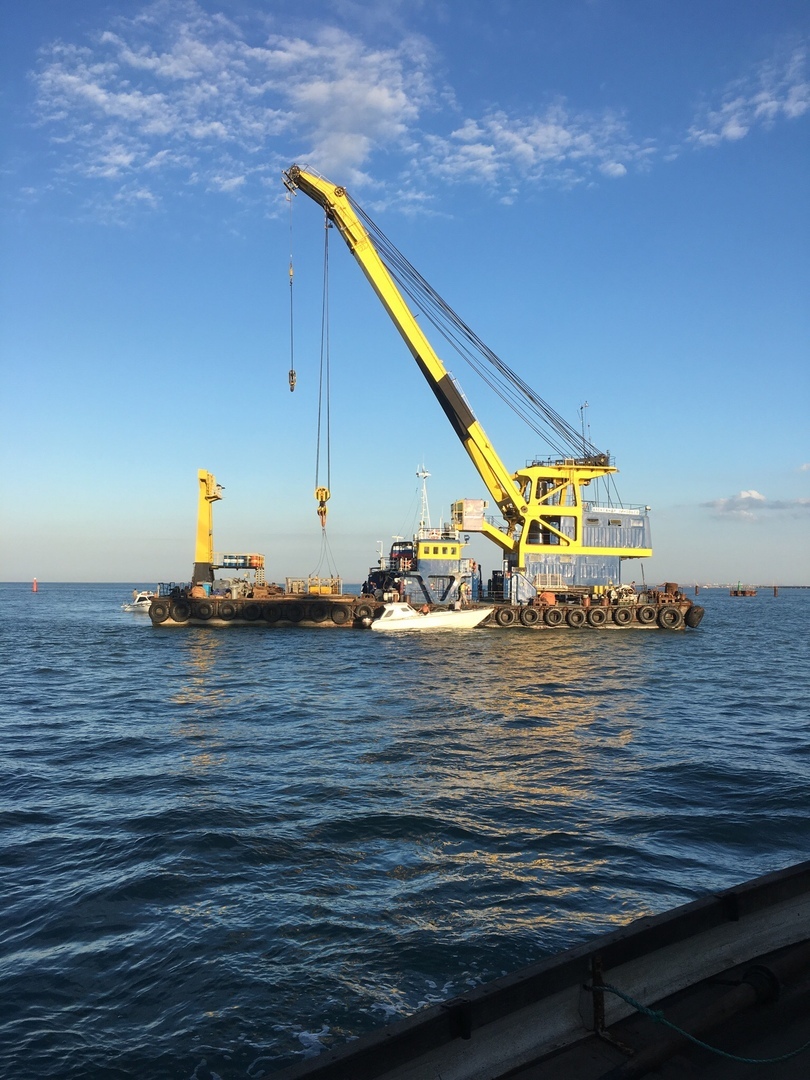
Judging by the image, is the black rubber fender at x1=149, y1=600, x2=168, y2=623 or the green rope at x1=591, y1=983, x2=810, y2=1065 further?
the black rubber fender at x1=149, y1=600, x2=168, y2=623

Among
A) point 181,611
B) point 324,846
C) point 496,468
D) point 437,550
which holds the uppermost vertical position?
point 496,468

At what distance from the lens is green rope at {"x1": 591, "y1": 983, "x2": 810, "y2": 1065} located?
4004 millimetres

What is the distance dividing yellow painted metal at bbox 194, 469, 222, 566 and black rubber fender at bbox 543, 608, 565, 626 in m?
25.4

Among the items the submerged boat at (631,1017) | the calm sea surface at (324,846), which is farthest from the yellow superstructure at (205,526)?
the submerged boat at (631,1017)

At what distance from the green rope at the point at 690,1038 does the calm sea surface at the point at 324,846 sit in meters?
2.64

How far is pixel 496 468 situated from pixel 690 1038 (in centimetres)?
4498

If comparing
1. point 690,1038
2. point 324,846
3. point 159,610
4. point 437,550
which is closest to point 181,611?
point 159,610

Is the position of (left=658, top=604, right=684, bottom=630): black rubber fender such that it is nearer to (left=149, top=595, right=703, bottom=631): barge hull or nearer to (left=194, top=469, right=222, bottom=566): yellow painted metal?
(left=149, top=595, right=703, bottom=631): barge hull

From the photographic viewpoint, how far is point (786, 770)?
46.9 ft

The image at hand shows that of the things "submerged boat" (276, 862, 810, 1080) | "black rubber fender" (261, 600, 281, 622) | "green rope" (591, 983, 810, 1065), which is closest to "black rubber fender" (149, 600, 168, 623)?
"black rubber fender" (261, 600, 281, 622)

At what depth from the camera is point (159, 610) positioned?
5238 cm

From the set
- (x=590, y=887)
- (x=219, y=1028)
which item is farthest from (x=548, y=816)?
(x=219, y=1028)

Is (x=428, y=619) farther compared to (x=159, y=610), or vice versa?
(x=159, y=610)

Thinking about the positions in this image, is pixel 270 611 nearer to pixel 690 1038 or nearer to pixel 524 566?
pixel 524 566
